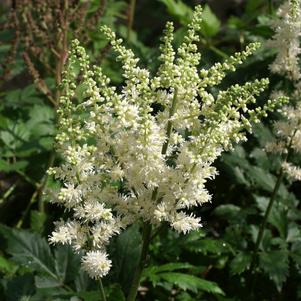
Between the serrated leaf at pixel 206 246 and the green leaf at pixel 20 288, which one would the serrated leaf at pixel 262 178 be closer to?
the serrated leaf at pixel 206 246

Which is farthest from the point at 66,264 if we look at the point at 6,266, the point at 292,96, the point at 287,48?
the point at 287,48

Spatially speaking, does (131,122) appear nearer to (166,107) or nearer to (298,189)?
(166,107)

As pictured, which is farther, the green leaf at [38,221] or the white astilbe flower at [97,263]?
the green leaf at [38,221]

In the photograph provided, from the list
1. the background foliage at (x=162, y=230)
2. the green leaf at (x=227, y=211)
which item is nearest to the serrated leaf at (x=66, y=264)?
the background foliage at (x=162, y=230)

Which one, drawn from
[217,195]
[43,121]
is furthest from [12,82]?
[217,195]

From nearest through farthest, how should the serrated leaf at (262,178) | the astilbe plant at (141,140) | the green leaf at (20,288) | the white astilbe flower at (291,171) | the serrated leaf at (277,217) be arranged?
the astilbe plant at (141,140) → the green leaf at (20,288) → the white astilbe flower at (291,171) → the serrated leaf at (277,217) → the serrated leaf at (262,178)

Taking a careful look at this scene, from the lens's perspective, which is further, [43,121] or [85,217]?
[43,121]

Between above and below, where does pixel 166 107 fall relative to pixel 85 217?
above

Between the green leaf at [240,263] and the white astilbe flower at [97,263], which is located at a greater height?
the green leaf at [240,263]
